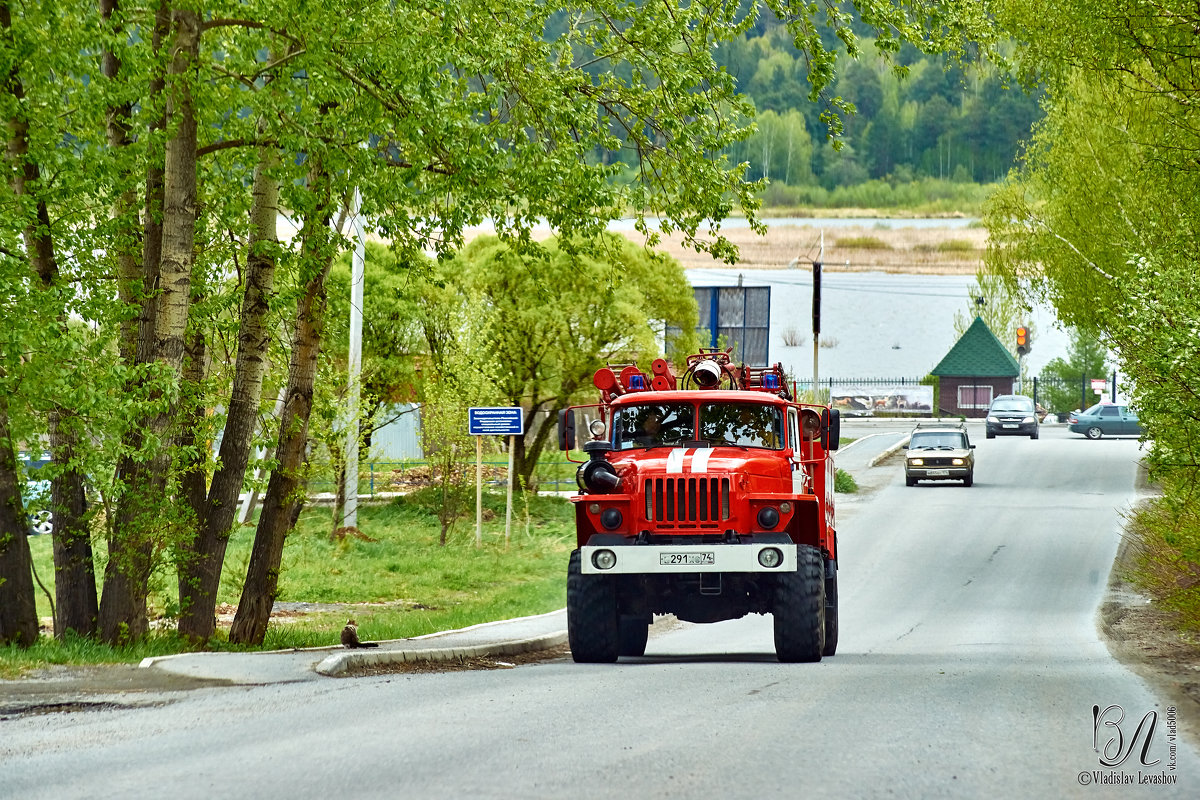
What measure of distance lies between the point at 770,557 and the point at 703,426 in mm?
1936

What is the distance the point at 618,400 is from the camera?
14703 millimetres

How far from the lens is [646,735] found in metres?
8.49

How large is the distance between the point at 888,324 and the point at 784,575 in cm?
9227

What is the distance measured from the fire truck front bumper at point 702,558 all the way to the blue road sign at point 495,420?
1461 centimetres

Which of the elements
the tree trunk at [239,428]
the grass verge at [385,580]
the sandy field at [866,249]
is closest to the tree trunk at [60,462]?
the grass verge at [385,580]

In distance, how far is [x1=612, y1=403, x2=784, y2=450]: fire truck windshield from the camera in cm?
1452

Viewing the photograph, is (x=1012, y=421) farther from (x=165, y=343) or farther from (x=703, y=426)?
(x=165, y=343)

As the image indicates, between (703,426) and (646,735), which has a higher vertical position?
(703,426)

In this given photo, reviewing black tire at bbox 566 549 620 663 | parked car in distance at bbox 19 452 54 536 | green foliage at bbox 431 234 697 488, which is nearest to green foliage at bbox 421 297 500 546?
green foliage at bbox 431 234 697 488

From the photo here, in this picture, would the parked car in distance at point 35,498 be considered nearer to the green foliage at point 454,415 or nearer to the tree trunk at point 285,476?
the tree trunk at point 285,476

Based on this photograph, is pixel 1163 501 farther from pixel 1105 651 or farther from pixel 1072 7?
pixel 1072 7

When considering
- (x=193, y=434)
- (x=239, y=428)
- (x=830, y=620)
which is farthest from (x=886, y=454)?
(x=193, y=434)

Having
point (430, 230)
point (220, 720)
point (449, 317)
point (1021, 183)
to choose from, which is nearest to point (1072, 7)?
point (430, 230)

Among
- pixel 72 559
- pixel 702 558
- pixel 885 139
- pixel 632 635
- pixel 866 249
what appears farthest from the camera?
pixel 885 139
